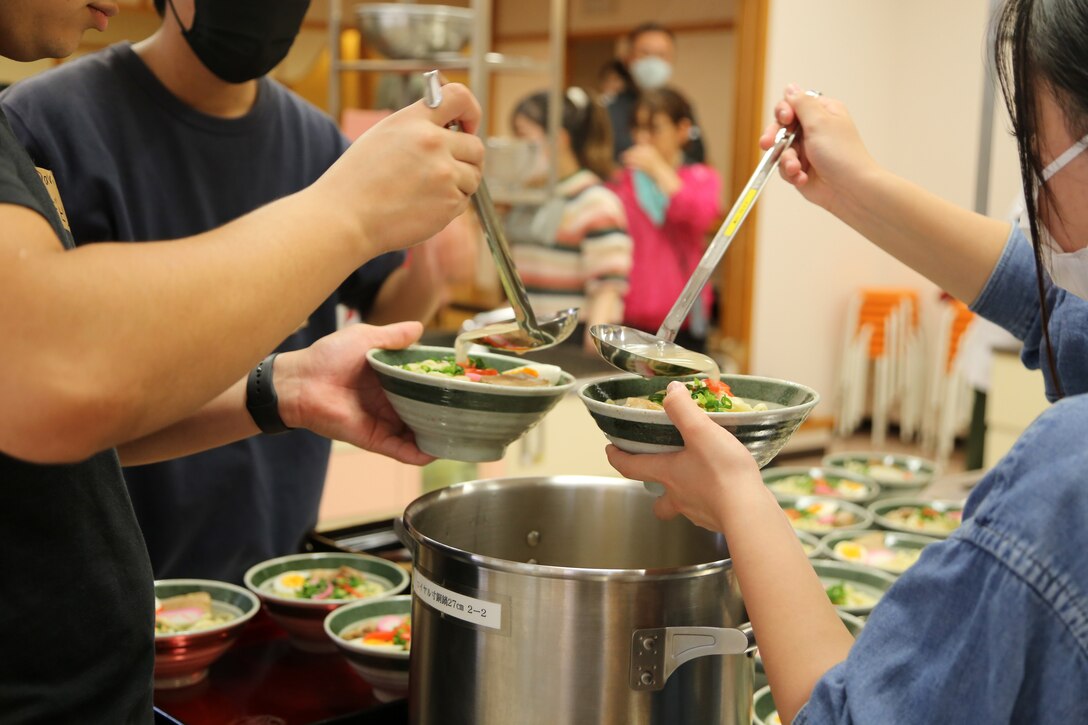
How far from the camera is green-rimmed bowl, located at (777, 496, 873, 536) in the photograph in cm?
222

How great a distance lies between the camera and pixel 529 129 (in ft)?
14.0

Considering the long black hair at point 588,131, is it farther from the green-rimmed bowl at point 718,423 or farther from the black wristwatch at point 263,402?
the green-rimmed bowl at point 718,423

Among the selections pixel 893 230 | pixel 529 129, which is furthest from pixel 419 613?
pixel 529 129

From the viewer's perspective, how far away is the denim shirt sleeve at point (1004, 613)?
27.5 inches

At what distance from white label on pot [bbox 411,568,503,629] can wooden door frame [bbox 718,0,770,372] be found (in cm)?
459

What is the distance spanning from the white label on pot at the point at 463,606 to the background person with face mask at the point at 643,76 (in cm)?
436

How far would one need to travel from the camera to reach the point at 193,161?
183cm

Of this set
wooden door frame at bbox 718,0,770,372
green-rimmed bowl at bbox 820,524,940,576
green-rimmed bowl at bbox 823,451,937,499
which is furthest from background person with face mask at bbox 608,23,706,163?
green-rimmed bowl at bbox 820,524,940,576

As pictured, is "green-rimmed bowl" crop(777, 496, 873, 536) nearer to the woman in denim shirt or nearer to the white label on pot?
the woman in denim shirt

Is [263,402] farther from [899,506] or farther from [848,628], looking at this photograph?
[899,506]

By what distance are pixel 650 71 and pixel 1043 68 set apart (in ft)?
Result: 15.1

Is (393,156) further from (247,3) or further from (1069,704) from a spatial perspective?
(247,3)

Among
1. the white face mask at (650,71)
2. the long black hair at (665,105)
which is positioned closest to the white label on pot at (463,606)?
the long black hair at (665,105)

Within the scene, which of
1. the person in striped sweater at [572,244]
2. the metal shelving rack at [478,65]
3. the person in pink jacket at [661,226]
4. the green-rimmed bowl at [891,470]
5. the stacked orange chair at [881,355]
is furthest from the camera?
the stacked orange chair at [881,355]
